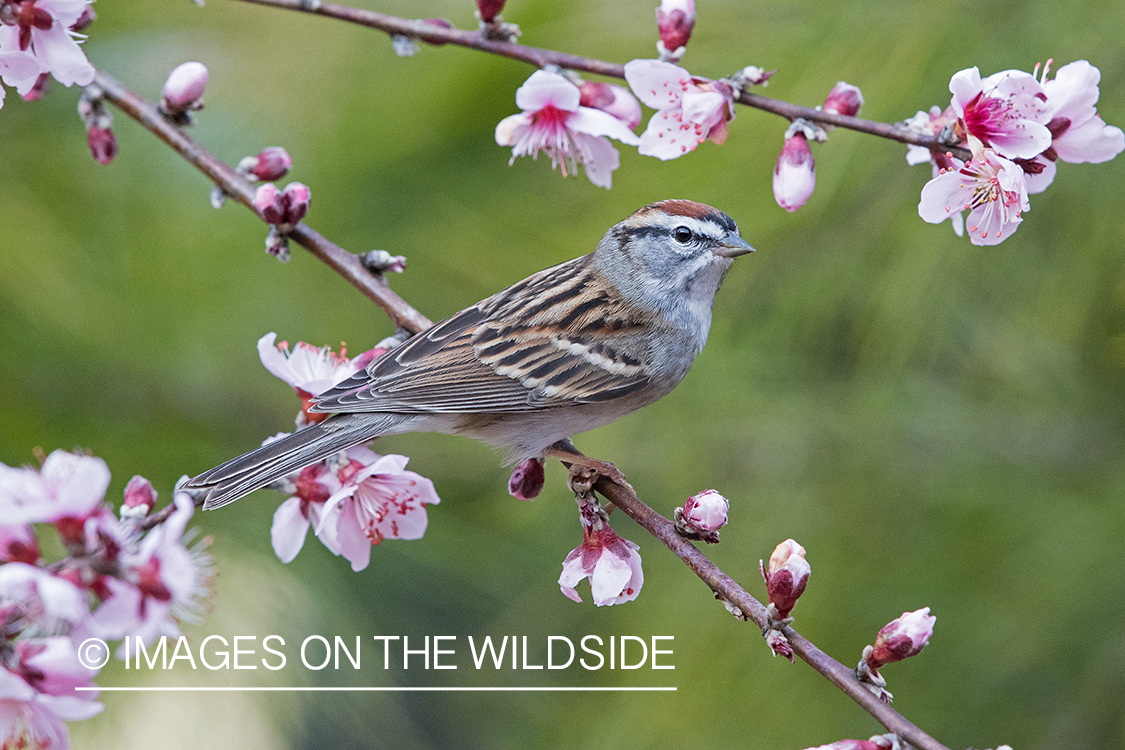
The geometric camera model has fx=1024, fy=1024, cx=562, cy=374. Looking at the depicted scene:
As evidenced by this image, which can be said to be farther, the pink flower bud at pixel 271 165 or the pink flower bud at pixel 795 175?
the pink flower bud at pixel 271 165

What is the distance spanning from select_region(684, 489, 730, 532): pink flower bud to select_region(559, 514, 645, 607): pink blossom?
4.3 inches

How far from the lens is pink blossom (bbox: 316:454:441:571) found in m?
1.10

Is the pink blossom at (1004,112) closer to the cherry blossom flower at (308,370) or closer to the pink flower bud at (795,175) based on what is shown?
the pink flower bud at (795,175)

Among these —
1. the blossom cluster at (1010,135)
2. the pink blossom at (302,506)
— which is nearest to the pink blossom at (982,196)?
the blossom cluster at (1010,135)

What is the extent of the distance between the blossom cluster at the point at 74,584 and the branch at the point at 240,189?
1.62ft

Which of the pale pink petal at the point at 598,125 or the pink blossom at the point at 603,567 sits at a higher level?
the pale pink petal at the point at 598,125

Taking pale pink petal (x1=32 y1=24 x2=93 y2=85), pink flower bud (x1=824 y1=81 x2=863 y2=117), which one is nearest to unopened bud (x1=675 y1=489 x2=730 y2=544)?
pink flower bud (x1=824 y1=81 x2=863 y2=117)

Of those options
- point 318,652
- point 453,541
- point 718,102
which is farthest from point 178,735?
point 718,102

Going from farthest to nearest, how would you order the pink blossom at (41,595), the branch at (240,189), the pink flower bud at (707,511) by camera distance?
the branch at (240,189), the pink flower bud at (707,511), the pink blossom at (41,595)

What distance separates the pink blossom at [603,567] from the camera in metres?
1.05

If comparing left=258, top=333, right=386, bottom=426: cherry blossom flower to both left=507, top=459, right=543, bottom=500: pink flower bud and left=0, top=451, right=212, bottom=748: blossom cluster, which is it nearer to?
left=507, top=459, right=543, bottom=500: pink flower bud

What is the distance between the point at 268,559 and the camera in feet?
5.89

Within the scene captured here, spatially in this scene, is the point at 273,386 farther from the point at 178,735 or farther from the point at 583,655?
the point at 583,655

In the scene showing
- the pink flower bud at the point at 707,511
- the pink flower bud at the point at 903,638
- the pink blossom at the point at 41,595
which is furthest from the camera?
the pink flower bud at the point at 707,511
